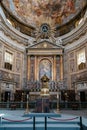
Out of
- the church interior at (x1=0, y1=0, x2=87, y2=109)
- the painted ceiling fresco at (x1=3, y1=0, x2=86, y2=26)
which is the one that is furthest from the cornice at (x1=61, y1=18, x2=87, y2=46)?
the painted ceiling fresco at (x1=3, y1=0, x2=86, y2=26)

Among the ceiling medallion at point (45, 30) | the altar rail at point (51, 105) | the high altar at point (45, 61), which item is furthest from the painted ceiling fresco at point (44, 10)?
the altar rail at point (51, 105)

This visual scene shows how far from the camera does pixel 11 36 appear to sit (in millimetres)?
25469

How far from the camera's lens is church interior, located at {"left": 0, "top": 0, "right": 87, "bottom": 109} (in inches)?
909

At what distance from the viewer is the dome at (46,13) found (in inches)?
1083

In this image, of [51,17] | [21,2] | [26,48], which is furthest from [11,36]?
[51,17]

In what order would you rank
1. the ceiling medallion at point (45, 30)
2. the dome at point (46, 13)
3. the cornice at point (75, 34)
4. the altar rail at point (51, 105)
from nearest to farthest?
the altar rail at point (51, 105) < the cornice at point (75, 34) < the dome at point (46, 13) < the ceiling medallion at point (45, 30)

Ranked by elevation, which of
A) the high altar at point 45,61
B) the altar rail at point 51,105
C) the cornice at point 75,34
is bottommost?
the altar rail at point 51,105

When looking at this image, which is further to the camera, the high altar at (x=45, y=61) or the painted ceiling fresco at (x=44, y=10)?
the painted ceiling fresco at (x=44, y=10)

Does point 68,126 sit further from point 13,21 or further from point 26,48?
point 13,21

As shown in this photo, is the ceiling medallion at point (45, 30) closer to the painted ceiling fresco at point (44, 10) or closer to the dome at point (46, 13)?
the dome at point (46, 13)

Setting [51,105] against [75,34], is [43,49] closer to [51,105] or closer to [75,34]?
[75,34]

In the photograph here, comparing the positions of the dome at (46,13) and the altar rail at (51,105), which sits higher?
the dome at (46,13)

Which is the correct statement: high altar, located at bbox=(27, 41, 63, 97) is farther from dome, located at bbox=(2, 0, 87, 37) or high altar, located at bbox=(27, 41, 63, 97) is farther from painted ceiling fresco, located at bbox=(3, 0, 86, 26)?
painted ceiling fresco, located at bbox=(3, 0, 86, 26)

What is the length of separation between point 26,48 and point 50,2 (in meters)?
9.41
